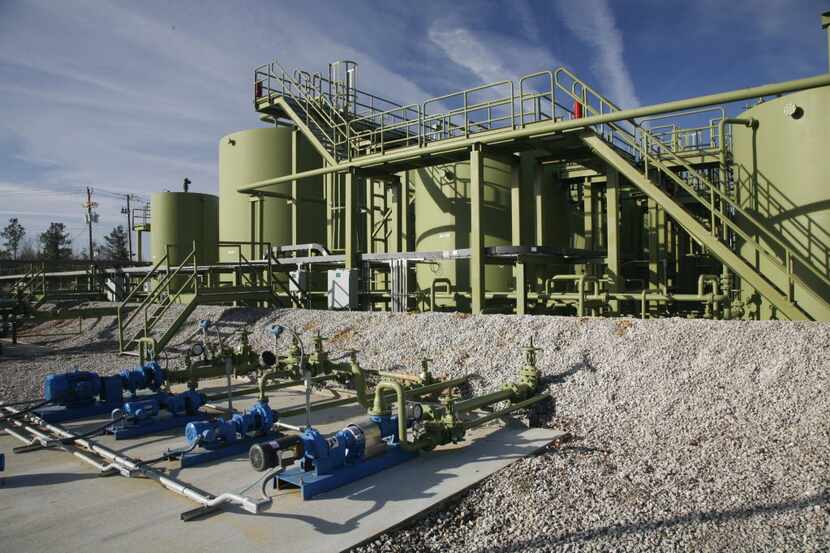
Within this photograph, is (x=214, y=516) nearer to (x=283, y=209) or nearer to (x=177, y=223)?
(x=283, y=209)

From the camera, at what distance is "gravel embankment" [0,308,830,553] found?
4.13 metres

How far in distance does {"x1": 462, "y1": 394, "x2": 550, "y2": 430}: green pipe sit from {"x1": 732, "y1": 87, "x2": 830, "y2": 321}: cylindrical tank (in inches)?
197

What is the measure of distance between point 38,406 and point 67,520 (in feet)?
Answer: 12.6

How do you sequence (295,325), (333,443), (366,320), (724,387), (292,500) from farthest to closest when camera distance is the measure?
(295,325)
(366,320)
(724,387)
(333,443)
(292,500)

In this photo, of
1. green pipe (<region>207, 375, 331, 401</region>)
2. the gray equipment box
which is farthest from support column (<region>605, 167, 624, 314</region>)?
green pipe (<region>207, 375, 331, 401</region>)

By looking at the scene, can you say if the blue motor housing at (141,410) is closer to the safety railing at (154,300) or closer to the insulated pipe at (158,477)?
the insulated pipe at (158,477)

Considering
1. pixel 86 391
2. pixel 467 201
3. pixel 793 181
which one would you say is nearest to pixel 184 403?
pixel 86 391

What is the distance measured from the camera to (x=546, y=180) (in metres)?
16.2

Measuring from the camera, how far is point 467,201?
15.1m

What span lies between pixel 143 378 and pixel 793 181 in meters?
A: 11.3

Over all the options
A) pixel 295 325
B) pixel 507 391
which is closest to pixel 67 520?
pixel 507 391

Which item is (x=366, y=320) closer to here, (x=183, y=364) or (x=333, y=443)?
(x=183, y=364)

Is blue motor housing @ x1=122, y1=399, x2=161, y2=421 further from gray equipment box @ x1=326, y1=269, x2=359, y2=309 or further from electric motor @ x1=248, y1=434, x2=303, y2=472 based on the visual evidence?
gray equipment box @ x1=326, y1=269, x2=359, y2=309

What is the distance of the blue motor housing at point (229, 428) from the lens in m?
5.76
